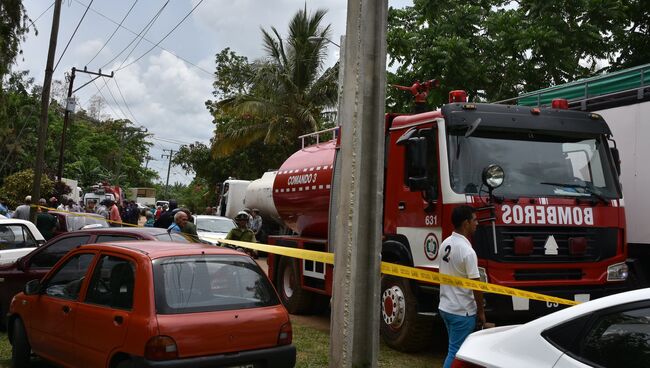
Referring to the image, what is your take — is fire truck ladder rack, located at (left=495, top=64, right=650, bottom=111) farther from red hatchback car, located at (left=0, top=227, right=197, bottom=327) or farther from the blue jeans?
red hatchback car, located at (left=0, top=227, right=197, bottom=327)

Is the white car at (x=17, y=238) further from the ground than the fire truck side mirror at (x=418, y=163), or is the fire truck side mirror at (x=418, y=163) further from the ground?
the fire truck side mirror at (x=418, y=163)

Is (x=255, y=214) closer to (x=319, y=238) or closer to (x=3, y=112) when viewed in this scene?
(x=319, y=238)

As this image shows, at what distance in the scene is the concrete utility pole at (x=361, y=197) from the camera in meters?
5.61

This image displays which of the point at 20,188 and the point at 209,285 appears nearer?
the point at 209,285

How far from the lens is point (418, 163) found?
7.39 meters

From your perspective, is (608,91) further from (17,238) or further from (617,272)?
(17,238)

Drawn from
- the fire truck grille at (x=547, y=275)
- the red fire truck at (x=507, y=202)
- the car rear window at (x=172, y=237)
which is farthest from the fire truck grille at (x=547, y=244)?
the car rear window at (x=172, y=237)

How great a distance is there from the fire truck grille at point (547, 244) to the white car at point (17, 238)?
6650mm

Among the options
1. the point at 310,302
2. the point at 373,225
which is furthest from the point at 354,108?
the point at 310,302

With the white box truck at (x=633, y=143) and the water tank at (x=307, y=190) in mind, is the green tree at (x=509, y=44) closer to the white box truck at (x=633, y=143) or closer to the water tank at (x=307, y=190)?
the water tank at (x=307, y=190)

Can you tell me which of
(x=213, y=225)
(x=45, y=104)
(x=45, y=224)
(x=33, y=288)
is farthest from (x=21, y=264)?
(x=213, y=225)

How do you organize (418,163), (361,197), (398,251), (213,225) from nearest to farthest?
(361,197), (418,163), (398,251), (213,225)

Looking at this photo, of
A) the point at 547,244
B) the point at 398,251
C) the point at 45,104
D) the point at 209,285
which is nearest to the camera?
the point at 209,285

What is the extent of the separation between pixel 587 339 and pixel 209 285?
10.3 feet
